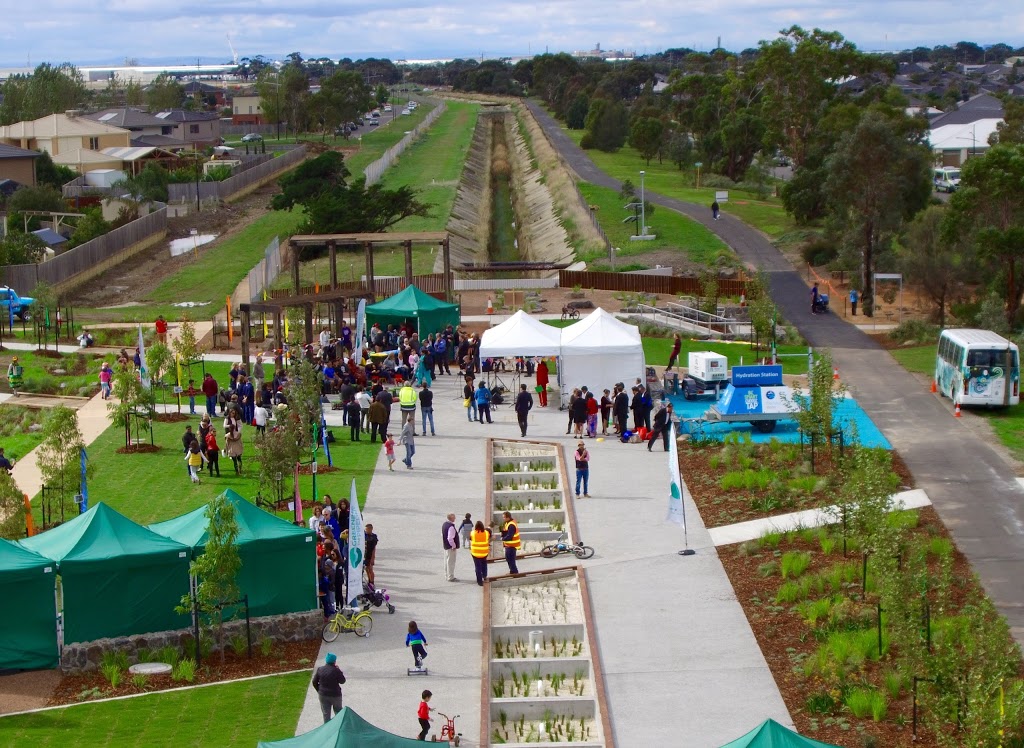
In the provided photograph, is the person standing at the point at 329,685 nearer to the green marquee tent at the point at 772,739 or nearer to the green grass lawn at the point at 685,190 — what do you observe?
the green marquee tent at the point at 772,739

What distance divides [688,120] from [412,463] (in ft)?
269

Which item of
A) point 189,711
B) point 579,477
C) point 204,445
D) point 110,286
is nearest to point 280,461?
point 204,445

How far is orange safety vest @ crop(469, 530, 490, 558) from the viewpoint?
71.6 ft

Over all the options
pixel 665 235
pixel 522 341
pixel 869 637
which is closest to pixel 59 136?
pixel 665 235

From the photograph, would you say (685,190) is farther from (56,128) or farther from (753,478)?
(753,478)

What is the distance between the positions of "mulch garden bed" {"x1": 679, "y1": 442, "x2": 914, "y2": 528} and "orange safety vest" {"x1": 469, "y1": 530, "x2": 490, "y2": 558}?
5.31m

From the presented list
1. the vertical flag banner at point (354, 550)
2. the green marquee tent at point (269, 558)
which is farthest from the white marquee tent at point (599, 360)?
the green marquee tent at point (269, 558)

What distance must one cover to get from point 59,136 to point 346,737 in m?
92.8

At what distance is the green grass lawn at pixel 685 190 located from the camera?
7444 centimetres

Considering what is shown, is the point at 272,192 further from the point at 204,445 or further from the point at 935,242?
the point at 204,445

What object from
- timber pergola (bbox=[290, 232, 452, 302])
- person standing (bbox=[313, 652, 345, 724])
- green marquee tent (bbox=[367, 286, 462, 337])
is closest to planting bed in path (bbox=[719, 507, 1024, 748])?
person standing (bbox=[313, 652, 345, 724])

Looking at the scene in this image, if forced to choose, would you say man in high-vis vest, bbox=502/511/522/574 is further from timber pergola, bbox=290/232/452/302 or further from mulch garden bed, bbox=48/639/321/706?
timber pergola, bbox=290/232/452/302

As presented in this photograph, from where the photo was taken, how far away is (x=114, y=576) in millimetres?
19203

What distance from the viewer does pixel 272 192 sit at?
3893 inches
